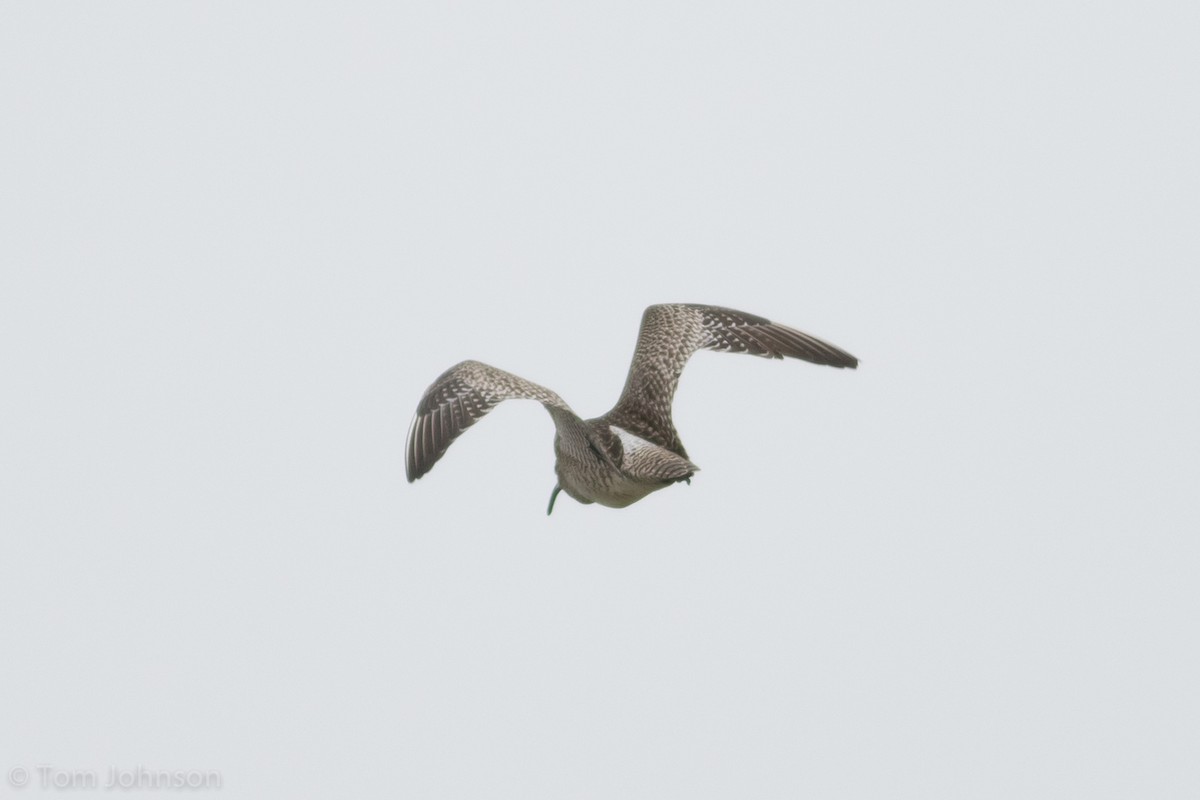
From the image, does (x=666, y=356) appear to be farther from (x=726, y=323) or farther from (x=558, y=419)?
(x=558, y=419)

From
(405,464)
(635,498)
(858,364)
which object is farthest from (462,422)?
(858,364)

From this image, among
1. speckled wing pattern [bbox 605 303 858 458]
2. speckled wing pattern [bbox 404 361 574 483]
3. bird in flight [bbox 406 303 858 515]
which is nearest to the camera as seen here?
speckled wing pattern [bbox 404 361 574 483]

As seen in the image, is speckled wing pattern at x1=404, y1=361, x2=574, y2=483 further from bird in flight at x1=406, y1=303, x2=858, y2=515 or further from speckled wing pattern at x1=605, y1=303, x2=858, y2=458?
speckled wing pattern at x1=605, y1=303, x2=858, y2=458

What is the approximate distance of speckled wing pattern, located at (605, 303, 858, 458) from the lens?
1803cm

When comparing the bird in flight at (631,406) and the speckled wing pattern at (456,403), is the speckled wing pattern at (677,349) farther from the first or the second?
the speckled wing pattern at (456,403)

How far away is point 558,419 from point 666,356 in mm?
2366

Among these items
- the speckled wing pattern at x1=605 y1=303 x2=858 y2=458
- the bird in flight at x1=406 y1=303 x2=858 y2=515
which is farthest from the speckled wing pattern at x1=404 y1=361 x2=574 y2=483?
the speckled wing pattern at x1=605 y1=303 x2=858 y2=458

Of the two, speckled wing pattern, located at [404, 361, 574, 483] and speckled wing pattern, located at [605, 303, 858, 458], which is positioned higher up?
speckled wing pattern, located at [605, 303, 858, 458]

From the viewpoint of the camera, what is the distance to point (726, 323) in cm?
1905

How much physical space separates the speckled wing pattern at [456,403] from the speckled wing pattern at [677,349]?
5.84 ft

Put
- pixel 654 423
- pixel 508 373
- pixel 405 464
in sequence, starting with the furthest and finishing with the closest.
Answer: pixel 654 423 → pixel 508 373 → pixel 405 464

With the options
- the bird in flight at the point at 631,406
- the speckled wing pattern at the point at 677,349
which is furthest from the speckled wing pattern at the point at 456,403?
the speckled wing pattern at the point at 677,349

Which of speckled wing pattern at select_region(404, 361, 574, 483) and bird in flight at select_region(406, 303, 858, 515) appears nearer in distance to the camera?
speckled wing pattern at select_region(404, 361, 574, 483)

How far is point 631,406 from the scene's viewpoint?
18.2m
